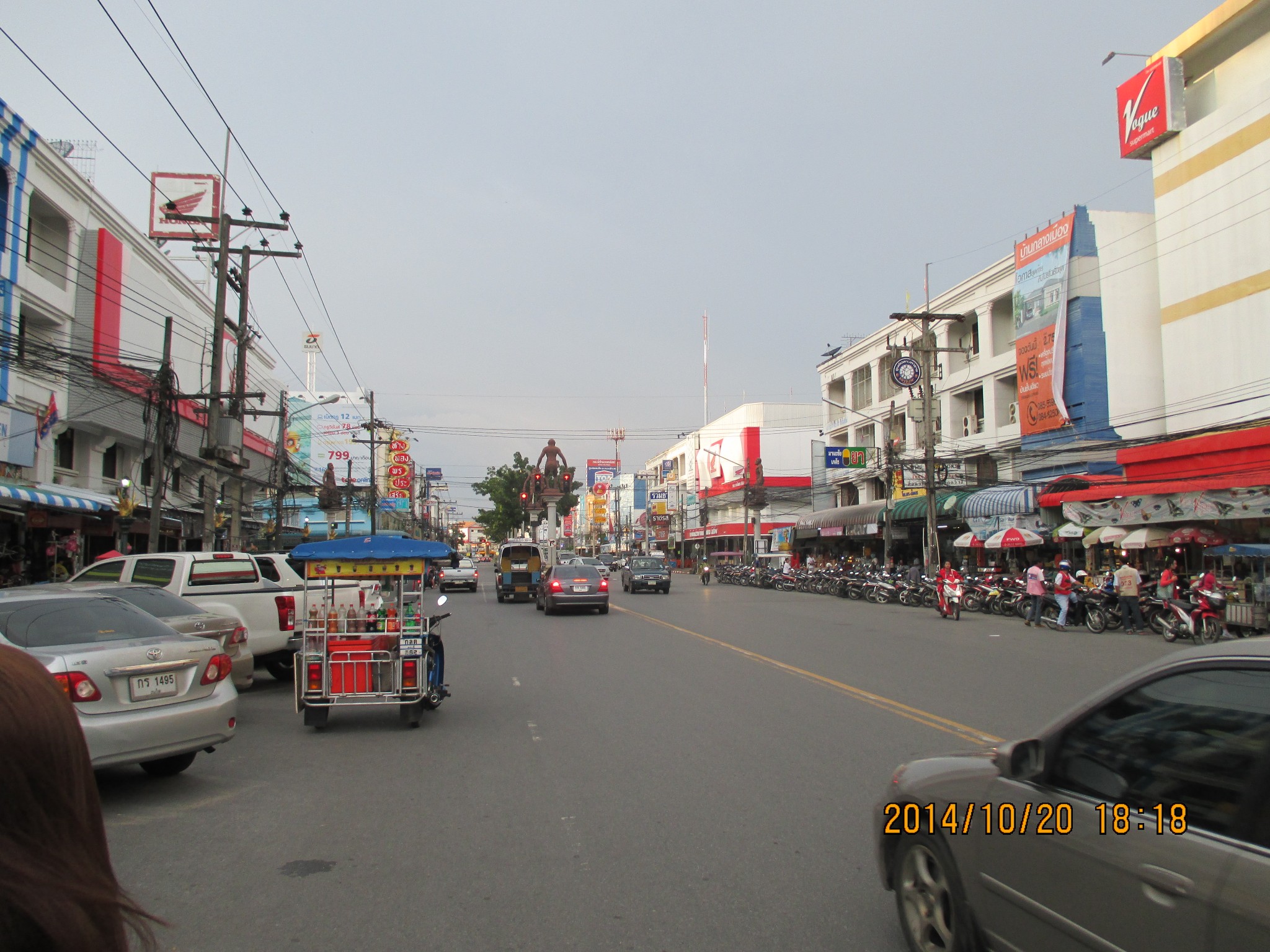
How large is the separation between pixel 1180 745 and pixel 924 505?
A: 122 ft

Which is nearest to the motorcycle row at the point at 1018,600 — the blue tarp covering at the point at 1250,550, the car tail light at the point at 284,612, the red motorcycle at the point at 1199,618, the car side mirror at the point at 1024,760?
the red motorcycle at the point at 1199,618


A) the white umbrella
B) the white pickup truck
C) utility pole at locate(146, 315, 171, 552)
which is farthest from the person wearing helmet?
utility pole at locate(146, 315, 171, 552)

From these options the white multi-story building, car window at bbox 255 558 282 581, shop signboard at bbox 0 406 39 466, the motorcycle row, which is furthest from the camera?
the white multi-story building

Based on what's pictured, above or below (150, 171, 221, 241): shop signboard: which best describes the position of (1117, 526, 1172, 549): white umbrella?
below

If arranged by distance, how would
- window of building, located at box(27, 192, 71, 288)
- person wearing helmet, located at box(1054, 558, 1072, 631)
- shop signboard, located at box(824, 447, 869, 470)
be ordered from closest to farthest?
person wearing helmet, located at box(1054, 558, 1072, 631), window of building, located at box(27, 192, 71, 288), shop signboard, located at box(824, 447, 869, 470)

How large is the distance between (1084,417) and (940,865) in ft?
97.6

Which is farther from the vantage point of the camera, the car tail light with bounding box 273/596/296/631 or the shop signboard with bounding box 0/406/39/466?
the shop signboard with bounding box 0/406/39/466

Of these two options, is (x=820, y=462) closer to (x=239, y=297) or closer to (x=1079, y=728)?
(x=239, y=297)

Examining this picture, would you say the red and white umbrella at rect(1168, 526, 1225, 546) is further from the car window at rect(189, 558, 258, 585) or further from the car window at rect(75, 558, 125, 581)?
the car window at rect(75, 558, 125, 581)

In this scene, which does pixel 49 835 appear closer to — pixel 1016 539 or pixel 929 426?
pixel 1016 539

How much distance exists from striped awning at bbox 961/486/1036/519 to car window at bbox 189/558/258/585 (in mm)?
25682

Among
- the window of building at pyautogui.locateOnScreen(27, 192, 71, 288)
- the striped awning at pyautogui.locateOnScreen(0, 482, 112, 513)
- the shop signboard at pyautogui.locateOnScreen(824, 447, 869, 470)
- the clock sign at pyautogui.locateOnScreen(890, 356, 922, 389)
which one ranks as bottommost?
the striped awning at pyautogui.locateOnScreen(0, 482, 112, 513)

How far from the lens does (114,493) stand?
29078 mm

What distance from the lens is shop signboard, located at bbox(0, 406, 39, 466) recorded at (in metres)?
21.1
